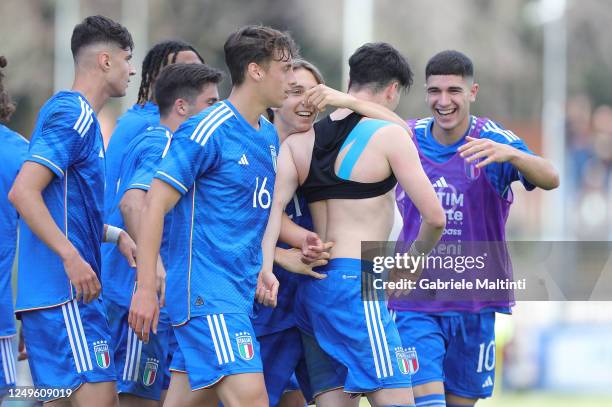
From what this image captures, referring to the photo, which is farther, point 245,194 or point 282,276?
point 282,276

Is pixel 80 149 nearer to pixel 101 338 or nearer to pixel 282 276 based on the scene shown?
pixel 101 338

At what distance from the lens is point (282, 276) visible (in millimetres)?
6961

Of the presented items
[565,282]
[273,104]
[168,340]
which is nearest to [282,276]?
[168,340]

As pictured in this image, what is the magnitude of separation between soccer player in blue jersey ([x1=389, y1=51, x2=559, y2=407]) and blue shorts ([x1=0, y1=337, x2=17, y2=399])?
7.91ft

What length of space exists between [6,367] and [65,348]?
67 cm

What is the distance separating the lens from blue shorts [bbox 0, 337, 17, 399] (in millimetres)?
6621

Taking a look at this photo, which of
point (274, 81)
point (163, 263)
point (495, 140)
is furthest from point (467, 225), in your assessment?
point (274, 81)

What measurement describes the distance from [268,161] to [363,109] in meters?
0.70

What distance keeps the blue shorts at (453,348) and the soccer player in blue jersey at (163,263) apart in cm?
163

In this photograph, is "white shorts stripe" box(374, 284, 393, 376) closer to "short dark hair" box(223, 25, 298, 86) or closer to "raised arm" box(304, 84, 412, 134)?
"raised arm" box(304, 84, 412, 134)

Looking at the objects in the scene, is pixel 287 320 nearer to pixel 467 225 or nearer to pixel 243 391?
pixel 243 391

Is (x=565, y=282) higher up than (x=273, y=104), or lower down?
lower down

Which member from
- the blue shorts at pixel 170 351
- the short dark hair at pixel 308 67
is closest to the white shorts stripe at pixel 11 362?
the blue shorts at pixel 170 351

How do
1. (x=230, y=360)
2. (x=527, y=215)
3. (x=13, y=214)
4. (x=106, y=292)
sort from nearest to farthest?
(x=230, y=360)
(x=13, y=214)
(x=106, y=292)
(x=527, y=215)
